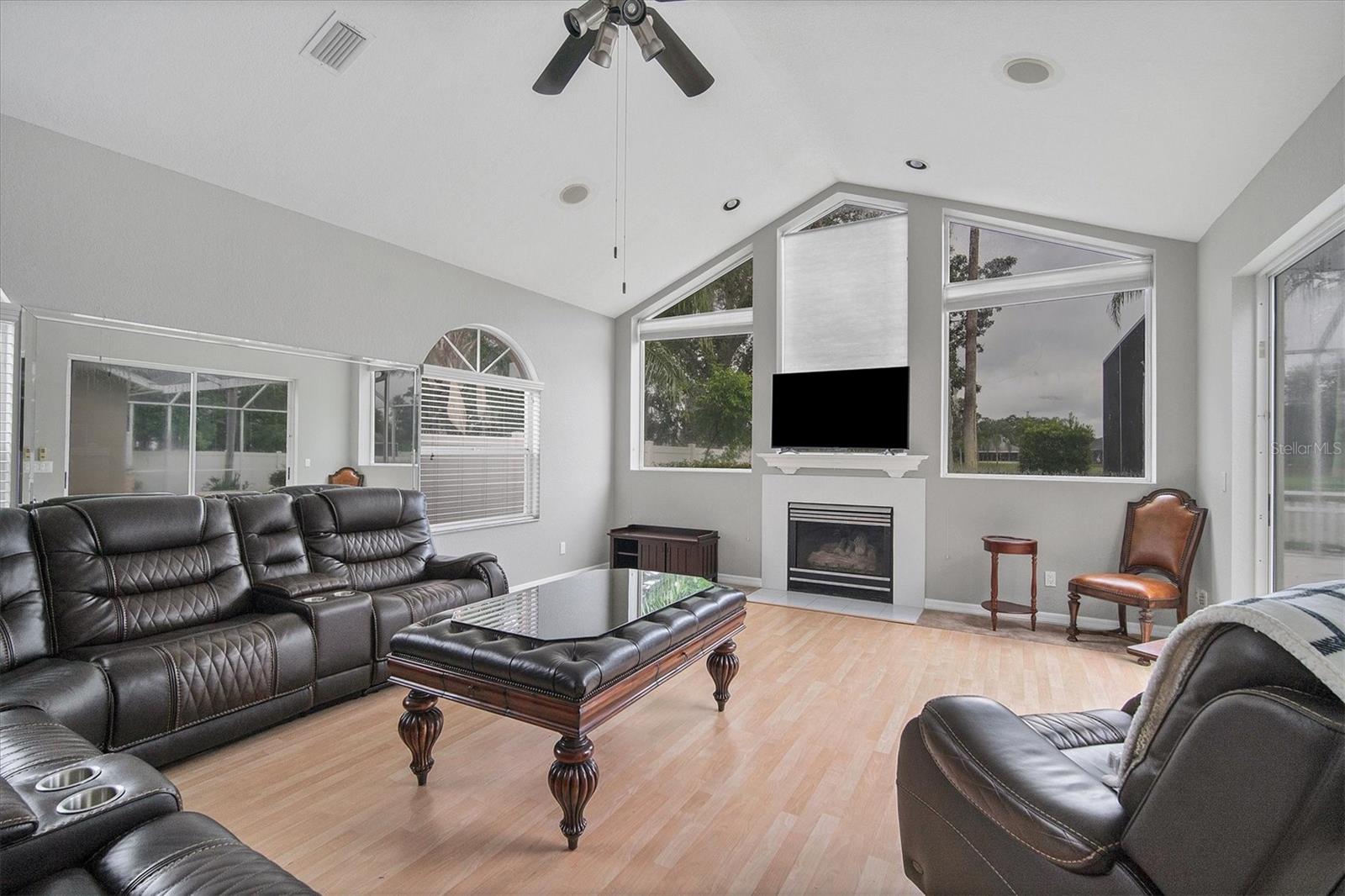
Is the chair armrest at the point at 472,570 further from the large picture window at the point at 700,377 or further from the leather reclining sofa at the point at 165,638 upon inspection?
the large picture window at the point at 700,377

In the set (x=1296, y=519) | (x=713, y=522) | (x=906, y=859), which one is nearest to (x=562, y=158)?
(x=713, y=522)

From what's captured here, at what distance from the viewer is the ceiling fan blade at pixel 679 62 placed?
2543 millimetres

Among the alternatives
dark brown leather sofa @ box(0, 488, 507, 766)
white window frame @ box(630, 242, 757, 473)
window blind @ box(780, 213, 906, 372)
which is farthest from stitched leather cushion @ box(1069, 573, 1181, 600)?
dark brown leather sofa @ box(0, 488, 507, 766)

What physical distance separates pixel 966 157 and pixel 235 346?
4.65m

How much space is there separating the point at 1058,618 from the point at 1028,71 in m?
3.67

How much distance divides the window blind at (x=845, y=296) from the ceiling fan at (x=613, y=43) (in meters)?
3.10

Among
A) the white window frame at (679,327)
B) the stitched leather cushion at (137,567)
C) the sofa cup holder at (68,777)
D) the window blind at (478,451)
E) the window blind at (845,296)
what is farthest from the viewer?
the white window frame at (679,327)

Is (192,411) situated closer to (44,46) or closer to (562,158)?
(44,46)

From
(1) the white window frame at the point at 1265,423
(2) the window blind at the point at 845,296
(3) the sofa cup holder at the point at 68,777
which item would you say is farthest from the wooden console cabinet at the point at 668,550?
(3) the sofa cup holder at the point at 68,777

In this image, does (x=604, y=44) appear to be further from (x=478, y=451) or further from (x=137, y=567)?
(x=478, y=451)

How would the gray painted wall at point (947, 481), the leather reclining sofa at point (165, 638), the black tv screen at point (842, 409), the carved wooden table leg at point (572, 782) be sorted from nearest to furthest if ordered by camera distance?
the leather reclining sofa at point (165, 638), the carved wooden table leg at point (572, 782), the gray painted wall at point (947, 481), the black tv screen at point (842, 409)

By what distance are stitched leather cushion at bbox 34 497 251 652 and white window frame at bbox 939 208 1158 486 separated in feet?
15.9

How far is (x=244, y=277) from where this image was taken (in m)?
3.71

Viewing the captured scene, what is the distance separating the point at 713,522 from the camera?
6.26 m
